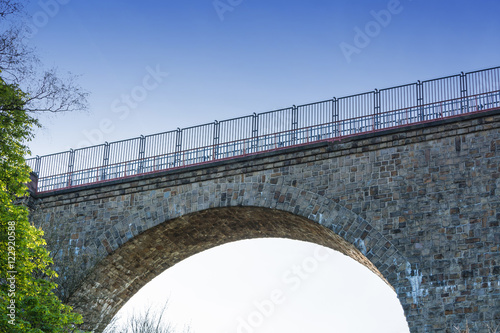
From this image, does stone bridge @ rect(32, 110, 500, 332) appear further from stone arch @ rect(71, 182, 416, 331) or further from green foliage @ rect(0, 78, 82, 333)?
green foliage @ rect(0, 78, 82, 333)

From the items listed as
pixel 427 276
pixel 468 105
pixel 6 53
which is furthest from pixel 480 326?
pixel 6 53

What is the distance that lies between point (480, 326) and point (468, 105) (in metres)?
6.83

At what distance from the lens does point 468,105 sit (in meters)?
24.4

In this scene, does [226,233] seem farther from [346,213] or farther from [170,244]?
[346,213]

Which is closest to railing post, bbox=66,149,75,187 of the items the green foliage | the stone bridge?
the stone bridge

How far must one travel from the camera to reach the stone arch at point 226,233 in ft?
79.2

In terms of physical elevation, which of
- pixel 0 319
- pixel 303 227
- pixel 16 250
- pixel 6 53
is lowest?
pixel 0 319

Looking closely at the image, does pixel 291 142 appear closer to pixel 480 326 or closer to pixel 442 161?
pixel 442 161

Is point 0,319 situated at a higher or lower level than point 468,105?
lower

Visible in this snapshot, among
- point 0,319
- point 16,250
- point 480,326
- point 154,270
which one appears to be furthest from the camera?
point 154,270

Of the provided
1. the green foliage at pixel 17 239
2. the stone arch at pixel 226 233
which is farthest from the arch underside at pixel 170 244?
the green foliage at pixel 17 239

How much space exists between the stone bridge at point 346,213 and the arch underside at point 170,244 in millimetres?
53

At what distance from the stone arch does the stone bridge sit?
0.04 meters

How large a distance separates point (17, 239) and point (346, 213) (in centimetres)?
1015
